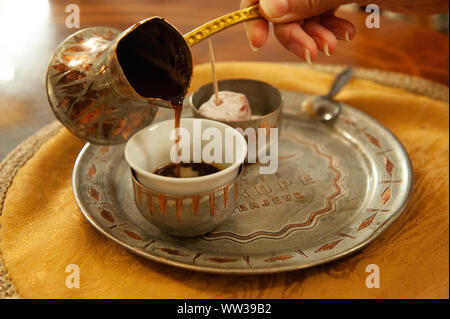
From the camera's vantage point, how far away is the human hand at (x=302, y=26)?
99 cm

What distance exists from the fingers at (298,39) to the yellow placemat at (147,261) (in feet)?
1.09

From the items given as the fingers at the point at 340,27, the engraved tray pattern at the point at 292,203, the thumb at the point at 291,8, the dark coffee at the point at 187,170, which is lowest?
the engraved tray pattern at the point at 292,203

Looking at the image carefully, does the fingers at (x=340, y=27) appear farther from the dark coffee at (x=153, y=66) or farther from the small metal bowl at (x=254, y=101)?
the dark coffee at (x=153, y=66)

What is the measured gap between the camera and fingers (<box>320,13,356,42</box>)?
44.5 inches

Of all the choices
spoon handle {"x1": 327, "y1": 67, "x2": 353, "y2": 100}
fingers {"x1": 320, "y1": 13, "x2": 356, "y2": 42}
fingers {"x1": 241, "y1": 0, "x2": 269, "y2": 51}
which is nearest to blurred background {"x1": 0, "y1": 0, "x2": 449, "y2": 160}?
spoon handle {"x1": 327, "y1": 67, "x2": 353, "y2": 100}

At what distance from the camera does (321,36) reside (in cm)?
109

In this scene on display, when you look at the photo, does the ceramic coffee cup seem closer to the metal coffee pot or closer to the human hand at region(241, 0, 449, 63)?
the metal coffee pot

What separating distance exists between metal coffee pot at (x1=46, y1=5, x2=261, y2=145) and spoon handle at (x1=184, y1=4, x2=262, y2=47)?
7 cm

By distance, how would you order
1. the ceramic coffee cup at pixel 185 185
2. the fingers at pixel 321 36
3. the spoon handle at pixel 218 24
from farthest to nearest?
the fingers at pixel 321 36 → the spoon handle at pixel 218 24 → the ceramic coffee cup at pixel 185 185


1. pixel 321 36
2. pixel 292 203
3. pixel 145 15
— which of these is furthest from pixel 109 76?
pixel 145 15

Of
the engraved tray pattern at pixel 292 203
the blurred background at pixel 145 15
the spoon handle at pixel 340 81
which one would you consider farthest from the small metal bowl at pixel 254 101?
the blurred background at pixel 145 15

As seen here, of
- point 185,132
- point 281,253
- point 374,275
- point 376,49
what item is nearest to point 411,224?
point 374,275

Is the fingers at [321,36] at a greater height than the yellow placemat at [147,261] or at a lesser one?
greater

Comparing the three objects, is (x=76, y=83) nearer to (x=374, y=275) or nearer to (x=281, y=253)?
(x=281, y=253)
